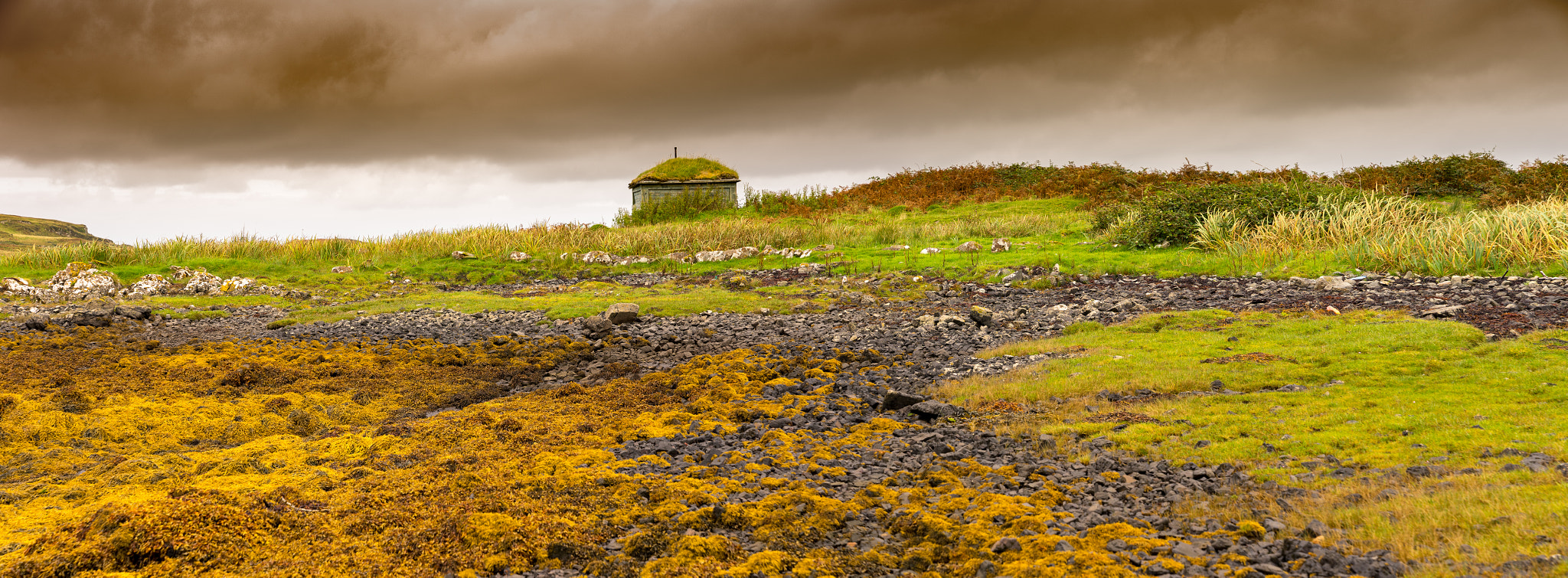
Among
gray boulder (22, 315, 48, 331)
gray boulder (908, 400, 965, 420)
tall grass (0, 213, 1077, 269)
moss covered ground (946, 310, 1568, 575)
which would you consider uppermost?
tall grass (0, 213, 1077, 269)

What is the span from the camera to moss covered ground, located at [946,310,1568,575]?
4.32 metres

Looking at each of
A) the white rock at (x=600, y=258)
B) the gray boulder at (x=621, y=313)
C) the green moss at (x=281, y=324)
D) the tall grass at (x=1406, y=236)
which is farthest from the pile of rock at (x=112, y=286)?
the tall grass at (x=1406, y=236)

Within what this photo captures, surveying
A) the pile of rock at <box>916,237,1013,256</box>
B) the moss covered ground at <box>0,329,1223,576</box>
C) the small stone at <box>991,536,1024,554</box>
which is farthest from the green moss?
the pile of rock at <box>916,237,1013,256</box>

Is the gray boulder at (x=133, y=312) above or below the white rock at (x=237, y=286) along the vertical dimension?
below

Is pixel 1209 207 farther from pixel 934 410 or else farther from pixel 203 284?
pixel 203 284

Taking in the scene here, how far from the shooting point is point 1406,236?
619 inches

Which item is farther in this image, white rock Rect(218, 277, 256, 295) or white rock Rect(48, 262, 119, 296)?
white rock Rect(218, 277, 256, 295)

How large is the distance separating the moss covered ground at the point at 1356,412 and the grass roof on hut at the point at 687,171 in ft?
105

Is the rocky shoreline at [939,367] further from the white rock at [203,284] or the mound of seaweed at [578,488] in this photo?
the white rock at [203,284]

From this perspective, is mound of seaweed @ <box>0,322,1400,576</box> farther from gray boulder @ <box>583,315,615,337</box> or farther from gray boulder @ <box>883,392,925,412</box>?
gray boulder @ <box>583,315,615,337</box>

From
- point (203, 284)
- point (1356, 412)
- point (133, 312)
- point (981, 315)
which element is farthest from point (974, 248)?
point (203, 284)

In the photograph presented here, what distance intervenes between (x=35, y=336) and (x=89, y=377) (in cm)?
515

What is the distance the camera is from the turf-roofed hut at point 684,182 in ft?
134

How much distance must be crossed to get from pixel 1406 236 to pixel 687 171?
104ft
